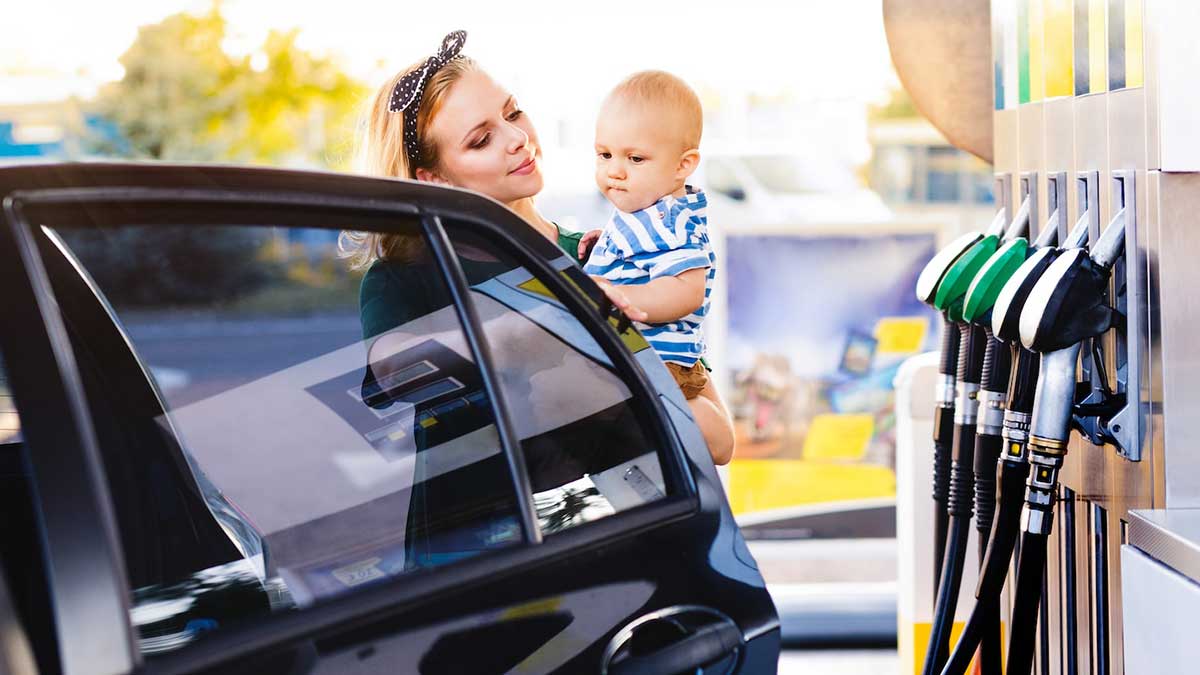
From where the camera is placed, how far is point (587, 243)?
8.07 ft

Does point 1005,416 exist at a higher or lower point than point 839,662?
higher

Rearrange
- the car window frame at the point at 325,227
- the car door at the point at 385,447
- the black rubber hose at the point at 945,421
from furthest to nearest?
the black rubber hose at the point at 945,421 < the car door at the point at 385,447 < the car window frame at the point at 325,227

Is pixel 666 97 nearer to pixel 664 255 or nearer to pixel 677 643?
pixel 664 255

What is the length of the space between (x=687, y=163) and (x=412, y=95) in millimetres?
467

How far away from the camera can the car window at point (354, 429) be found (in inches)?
58.7

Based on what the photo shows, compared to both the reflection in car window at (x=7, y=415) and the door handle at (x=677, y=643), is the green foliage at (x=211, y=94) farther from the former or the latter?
the door handle at (x=677, y=643)

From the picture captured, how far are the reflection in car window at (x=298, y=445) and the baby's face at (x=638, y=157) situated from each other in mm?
660

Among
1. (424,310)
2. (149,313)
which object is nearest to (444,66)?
(149,313)

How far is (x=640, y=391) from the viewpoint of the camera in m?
1.68

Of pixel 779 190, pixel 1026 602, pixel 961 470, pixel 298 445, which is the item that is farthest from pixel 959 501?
pixel 779 190

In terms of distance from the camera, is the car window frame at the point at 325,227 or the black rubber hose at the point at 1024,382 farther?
the black rubber hose at the point at 1024,382

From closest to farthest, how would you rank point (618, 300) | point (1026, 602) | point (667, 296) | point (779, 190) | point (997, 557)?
point (618, 300), point (667, 296), point (1026, 602), point (997, 557), point (779, 190)

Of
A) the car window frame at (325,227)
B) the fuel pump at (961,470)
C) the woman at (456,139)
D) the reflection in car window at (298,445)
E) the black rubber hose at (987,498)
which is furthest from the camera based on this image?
the fuel pump at (961,470)

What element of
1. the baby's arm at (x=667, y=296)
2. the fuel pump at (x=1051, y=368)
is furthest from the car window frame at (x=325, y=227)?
the fuel pump at (x=1051, y=368)
